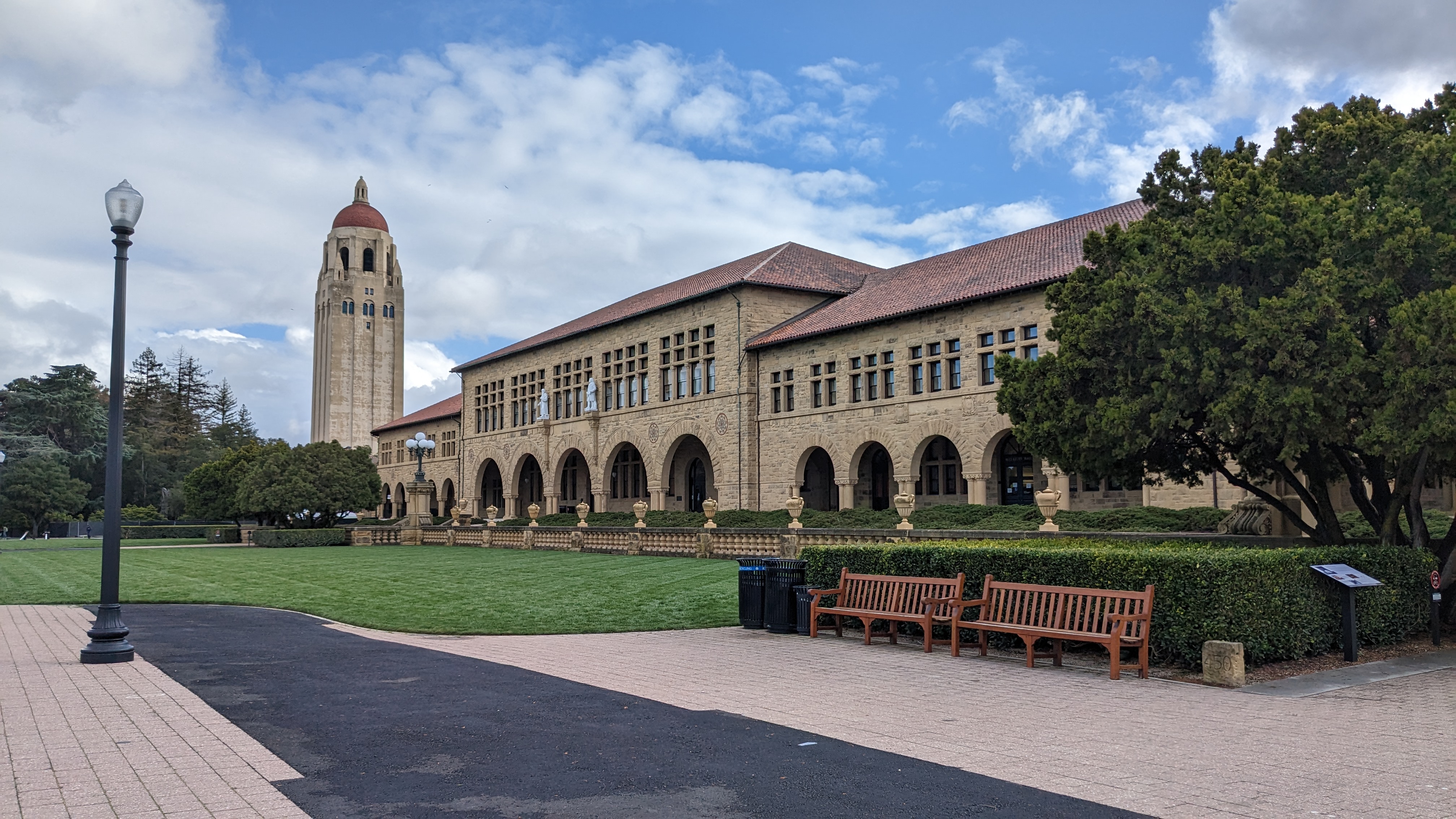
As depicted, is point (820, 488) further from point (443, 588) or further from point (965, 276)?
point (443, 588)

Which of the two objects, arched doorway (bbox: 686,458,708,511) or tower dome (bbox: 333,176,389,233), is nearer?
arched doorway (bbox: 686,458,708,511)

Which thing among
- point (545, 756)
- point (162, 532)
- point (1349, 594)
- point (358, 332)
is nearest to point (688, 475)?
point (1349, 594)

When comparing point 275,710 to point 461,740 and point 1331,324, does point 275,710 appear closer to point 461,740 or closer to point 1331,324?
point 461,740

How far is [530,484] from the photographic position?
6812cm

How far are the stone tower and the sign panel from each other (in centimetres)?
9016

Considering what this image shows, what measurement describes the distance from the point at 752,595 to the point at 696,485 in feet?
126

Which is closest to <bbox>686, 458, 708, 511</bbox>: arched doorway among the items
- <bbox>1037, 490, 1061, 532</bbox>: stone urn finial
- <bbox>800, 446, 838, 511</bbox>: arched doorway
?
<bbox>800, 446, 838, 511</bbox>: arched doorway

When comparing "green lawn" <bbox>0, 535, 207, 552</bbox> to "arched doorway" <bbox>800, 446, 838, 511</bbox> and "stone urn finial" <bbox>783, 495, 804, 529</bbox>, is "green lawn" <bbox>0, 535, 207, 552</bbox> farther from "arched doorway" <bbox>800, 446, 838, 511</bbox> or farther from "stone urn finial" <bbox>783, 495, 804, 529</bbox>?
"stone urn finial" <bbox>783, 495, 804, 529</bbox>

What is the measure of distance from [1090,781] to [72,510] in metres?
85.5

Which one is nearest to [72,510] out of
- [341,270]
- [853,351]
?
A: [341,270]

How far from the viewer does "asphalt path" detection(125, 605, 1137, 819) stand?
5449mm

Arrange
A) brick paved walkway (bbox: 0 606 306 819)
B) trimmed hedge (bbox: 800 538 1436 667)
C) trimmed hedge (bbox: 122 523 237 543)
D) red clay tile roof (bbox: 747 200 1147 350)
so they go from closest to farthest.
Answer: brick paved walkway (bbox: 0 606 306 819) → trimmed hedge (bbox: 800 538 1436 667) → red clay tile roof (bbox: 747 200 1147 350) → trimmed hedge (bbox: 122 523 237 543)

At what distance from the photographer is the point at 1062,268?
31.5 m

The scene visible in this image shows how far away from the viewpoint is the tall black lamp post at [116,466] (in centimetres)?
1097
